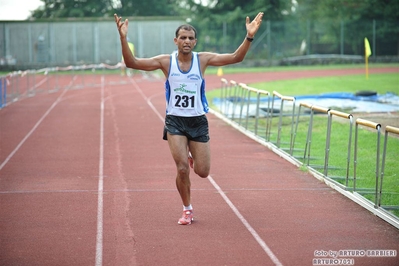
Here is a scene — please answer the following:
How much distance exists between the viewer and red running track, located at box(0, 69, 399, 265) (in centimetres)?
701

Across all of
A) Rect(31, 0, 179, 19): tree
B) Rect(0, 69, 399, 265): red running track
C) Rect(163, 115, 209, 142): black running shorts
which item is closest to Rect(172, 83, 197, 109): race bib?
Rect(163, 115, 209, 142): black running shorts

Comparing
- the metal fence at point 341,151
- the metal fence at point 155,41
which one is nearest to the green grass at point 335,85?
the metal fence at point 341,151

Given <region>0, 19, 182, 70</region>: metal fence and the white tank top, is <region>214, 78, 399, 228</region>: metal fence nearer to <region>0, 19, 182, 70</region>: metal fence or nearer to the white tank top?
the white tank top

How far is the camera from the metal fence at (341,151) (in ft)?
29.2

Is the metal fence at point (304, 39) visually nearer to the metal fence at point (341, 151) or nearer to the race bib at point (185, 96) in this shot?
the metal fence at point (341, 151)

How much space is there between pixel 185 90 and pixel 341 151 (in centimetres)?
671

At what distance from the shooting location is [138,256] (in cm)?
688

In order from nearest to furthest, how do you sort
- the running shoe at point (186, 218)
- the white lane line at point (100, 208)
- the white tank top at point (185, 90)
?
the white lane line at point (100, 208) < the white tank top at point (185, 90) < the running shoe at point (186, 218)

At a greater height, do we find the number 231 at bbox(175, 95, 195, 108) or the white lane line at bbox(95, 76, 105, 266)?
the number 231 at bbox(175, 95, 195, 108)

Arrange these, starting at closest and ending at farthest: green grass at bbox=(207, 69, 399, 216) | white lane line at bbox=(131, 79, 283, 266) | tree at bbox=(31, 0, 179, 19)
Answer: white lane line at bbox=(131, 79, 283, 266)
green grass at bbox=(207, 69, 399, 216)
tree at bbox=(31, 0, 179, 19)

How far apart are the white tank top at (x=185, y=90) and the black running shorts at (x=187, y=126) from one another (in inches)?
2.3

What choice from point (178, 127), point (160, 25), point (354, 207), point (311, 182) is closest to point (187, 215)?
point (178, 127)

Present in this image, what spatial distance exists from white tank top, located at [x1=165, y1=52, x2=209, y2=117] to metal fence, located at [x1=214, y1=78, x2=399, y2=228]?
2122mm

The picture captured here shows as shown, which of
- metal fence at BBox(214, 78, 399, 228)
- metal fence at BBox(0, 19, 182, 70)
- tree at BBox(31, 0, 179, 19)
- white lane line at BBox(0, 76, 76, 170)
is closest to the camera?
metal fence at BBox(214, 78, 399, 228)
